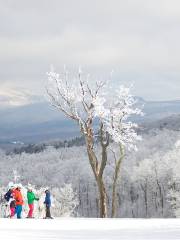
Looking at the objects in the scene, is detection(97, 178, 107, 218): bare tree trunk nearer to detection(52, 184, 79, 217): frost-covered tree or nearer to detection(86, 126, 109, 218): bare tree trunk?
detection(86, 126, 109, 218): bare tree trunk

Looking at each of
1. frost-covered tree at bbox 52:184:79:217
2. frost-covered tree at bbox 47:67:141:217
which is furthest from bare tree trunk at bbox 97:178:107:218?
frost-covered tree at bbox 52:184:79:217

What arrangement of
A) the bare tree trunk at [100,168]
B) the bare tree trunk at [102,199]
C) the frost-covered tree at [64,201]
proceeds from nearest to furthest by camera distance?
the bare tree trunk at [100,168], the bare tree trunk at [102,199], the frost-covered tree at [64,201]

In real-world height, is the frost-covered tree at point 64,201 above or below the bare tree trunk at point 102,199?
above

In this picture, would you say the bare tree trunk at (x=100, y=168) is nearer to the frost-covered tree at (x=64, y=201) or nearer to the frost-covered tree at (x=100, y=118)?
the frost-covered tree at (x=100, y=118)

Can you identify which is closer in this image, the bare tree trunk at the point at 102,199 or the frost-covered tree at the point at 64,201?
the bare tree trunk at the point at 102,199

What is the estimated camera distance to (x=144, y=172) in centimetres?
13188

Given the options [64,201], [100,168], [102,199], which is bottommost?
[102,199]

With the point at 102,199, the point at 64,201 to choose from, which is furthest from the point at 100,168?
the point at 64,201

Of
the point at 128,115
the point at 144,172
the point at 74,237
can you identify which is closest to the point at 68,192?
the point at 144,172

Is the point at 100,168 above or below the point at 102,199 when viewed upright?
above

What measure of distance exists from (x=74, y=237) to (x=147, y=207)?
113 metres

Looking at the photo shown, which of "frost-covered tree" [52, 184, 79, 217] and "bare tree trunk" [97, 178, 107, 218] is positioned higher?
"frost-covered tree" [52, 184, 79, 217]

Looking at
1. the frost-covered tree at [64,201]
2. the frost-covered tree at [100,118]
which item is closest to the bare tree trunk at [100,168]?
the frost-covered tree at [100,118]

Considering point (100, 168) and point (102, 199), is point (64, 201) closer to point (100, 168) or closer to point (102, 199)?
point (102, 199)
